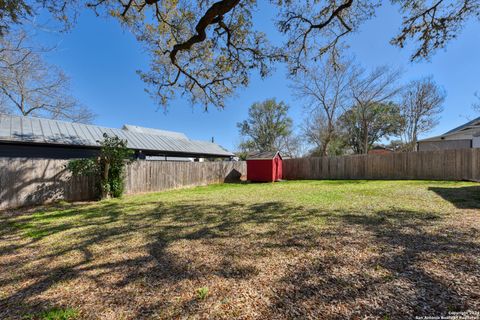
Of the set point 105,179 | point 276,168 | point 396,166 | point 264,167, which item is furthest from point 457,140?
point 105,179

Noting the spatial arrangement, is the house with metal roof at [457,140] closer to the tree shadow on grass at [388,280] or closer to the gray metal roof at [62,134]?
the tree shadow on grass at [388,280]

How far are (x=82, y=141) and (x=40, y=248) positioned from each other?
33.7 ft

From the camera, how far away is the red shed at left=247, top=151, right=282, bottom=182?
1562cm

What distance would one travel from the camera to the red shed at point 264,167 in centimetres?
1562

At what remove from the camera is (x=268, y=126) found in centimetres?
3500

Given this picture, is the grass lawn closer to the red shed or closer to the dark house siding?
the dark house siding

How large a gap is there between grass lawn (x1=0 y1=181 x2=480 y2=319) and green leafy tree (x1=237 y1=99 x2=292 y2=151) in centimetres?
3028

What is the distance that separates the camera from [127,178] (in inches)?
383

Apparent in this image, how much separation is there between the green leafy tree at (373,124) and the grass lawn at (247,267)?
2335 centimetres

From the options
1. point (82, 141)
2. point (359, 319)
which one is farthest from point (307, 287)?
point (82, 141)

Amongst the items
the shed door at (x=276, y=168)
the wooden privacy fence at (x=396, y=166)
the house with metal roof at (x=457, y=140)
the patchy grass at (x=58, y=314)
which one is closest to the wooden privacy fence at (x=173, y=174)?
the shed door at (x=276, y=168)

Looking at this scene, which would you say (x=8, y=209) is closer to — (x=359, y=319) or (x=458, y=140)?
(x=359, y=319)

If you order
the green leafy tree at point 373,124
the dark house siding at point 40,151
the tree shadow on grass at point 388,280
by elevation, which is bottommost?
the tree shadow on grass at point 388,280

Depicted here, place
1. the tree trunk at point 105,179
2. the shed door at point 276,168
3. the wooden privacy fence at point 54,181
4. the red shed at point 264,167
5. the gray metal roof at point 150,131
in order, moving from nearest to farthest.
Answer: the wooden privacy fence at point 54,181 < the tree trunk at point 105,179 < the red shed at point 264,167 < the shed door at point 276,168 < the gray metal roof at point 150,131
